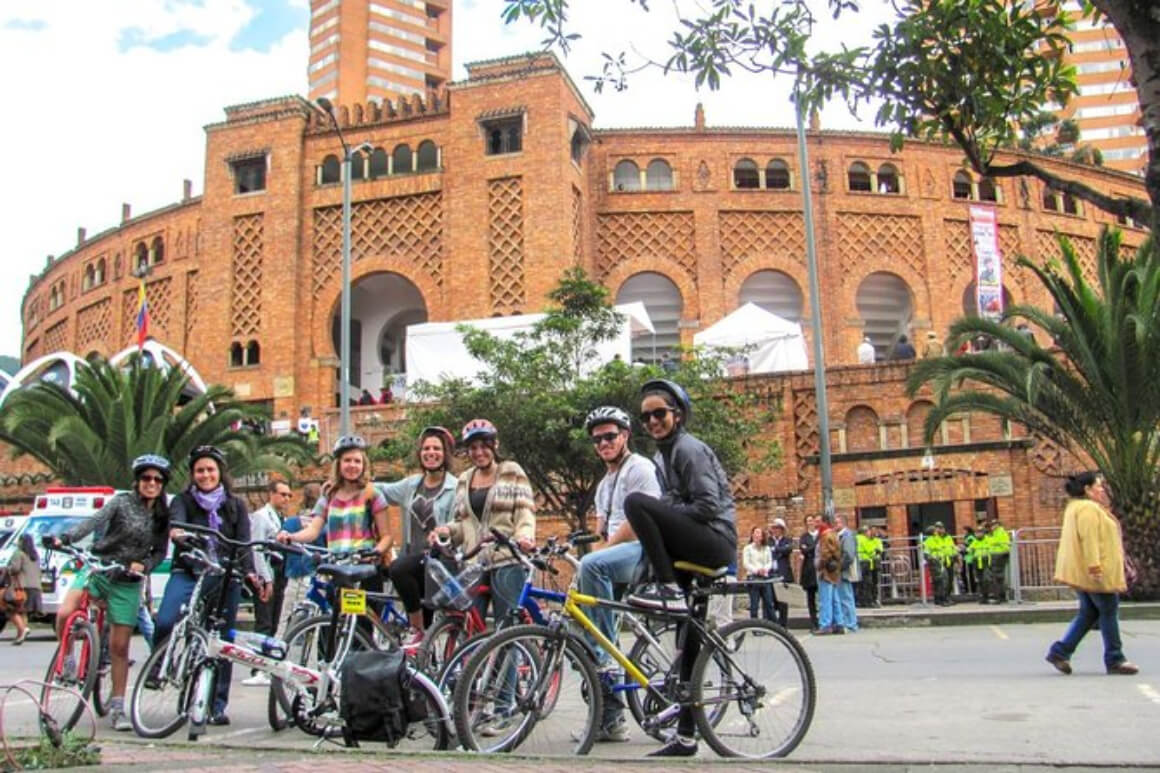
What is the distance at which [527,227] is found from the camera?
31562mm

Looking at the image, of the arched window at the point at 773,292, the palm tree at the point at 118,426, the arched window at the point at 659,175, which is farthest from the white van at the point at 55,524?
the arched window at the point at 773,292

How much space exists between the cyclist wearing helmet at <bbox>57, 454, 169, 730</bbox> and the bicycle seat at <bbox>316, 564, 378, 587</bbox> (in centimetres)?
155

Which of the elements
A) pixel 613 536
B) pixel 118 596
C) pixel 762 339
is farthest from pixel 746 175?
pixel 613 536

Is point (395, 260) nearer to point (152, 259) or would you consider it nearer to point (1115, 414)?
point (152, 259)

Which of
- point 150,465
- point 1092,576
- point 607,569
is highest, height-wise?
point 150,465

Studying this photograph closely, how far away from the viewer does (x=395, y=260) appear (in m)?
33.4

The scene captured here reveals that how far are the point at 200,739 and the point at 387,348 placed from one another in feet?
106

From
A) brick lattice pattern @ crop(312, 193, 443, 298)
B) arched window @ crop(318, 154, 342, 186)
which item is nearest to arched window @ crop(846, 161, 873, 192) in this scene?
brick lattice pattern @ crop(312, 193, 443, 298)

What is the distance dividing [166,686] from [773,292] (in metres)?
30.8

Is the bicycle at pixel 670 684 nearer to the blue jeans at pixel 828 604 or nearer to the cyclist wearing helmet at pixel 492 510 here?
the cyclist wearing helmet at pixel 492 510

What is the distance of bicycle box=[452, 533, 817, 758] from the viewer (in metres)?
5.23

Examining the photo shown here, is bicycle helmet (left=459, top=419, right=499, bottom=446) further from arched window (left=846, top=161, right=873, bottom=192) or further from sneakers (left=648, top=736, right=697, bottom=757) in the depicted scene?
arched window (left=846, top=161, right=873, bottom=192)

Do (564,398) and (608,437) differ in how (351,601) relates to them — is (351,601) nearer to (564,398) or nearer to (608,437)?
(608,437)

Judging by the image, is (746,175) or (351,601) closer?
(351,601)
